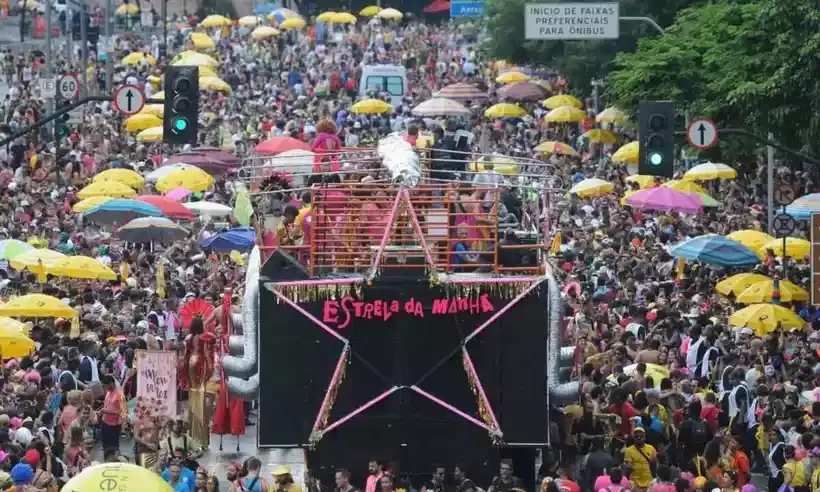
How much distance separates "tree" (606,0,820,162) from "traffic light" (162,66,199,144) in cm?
1140

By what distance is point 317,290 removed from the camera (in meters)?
21.4

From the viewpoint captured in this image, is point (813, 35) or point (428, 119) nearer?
point (813, 35)

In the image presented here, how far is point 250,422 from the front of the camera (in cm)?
2717

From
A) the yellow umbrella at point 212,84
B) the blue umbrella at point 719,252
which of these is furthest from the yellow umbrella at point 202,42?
the blue umbrella at point 719,252

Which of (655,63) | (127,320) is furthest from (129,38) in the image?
(127,320)

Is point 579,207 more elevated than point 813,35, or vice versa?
point 813,35

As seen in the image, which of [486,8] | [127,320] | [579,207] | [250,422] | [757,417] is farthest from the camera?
[486,8]

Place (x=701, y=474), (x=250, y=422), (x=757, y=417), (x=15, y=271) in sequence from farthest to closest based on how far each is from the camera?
1. (x=15, y=271)
2. (x=250, y=422)
3. (x=757, y=417)
4. (x=701, y=474)

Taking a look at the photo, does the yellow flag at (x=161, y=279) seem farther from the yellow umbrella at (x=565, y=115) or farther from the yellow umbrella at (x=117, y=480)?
the yellow umbrella at (x=565, y=115)

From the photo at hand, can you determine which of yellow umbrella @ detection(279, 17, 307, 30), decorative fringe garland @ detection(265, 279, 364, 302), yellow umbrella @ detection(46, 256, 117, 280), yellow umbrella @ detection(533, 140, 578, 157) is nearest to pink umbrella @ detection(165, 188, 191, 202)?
yellow umbrella @ detection(46, 256, 117, 280)

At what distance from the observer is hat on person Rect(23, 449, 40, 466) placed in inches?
813

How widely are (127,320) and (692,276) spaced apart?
9509mm

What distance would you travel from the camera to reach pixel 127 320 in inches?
1163

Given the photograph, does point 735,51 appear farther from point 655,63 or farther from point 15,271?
point 15,271
